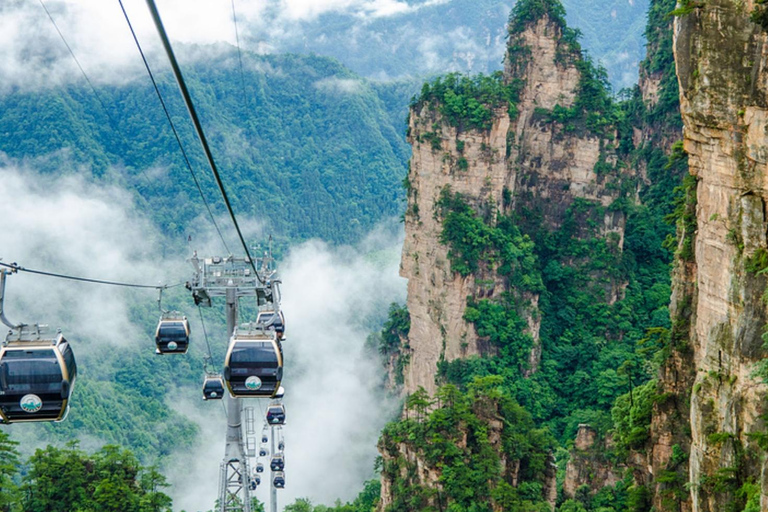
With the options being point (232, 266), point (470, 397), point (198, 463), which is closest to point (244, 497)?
point (232, 266)

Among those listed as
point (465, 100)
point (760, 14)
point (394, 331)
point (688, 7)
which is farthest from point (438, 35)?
point (760, 14)

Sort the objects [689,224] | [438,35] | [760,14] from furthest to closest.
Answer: [438,35] < [689,224] < [760,14]

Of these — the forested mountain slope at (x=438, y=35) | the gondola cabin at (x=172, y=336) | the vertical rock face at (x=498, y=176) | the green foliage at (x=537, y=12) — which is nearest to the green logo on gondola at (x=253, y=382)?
the gondola cabin at (x=172, y=336)

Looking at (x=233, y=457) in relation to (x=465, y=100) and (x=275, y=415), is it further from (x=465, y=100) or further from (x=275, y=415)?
(x=465, y=100)

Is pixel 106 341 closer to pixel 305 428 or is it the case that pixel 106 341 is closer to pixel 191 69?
pixel 305 428

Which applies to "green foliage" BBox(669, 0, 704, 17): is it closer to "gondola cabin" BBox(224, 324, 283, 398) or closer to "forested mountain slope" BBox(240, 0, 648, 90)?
"gondola cabin" BBox(224, 324, 283, 398)

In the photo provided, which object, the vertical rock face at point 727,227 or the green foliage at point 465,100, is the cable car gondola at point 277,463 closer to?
the vertical rock face at point 727,227
